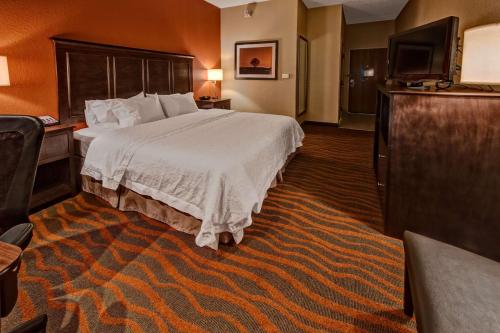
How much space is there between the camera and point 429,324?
101 centimetres

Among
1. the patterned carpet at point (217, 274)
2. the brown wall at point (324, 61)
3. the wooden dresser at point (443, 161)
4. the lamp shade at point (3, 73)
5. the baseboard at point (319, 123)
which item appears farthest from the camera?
the baseboard at point (319, 123)

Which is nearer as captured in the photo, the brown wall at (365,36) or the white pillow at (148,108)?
the white pillow at (148,108)

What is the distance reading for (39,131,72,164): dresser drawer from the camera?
9.57 ft

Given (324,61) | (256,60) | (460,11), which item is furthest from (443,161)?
(324,61)

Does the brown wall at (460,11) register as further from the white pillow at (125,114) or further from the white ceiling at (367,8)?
the white pillow at (125,114)

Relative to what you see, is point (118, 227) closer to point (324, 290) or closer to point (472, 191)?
point (324, 290)

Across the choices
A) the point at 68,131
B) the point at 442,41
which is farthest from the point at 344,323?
the point at 68,131

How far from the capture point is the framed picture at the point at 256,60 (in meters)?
6.42

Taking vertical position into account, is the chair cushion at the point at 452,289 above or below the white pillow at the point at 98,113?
below

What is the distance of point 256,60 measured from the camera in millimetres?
6605

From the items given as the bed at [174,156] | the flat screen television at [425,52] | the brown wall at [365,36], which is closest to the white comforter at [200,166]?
the bed at [174,156]

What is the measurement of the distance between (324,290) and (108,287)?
135 centimetres

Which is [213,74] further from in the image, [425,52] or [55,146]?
[425,52]

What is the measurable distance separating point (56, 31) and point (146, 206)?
2.27 metres
